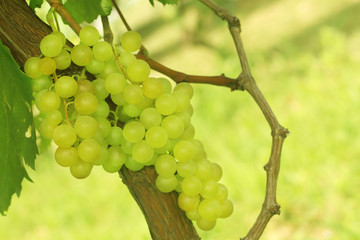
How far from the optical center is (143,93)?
52 centimetres

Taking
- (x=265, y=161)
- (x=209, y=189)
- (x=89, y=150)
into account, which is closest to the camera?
(x=89, y=150)

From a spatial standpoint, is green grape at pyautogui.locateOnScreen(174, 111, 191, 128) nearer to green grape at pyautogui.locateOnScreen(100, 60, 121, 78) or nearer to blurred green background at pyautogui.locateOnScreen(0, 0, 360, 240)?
green grape at pyautogui.locateOnScreen(100, 60, 121, 78)

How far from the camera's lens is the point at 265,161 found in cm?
238

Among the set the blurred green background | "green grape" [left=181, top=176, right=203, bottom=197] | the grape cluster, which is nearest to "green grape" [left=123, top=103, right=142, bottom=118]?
the grape cluster

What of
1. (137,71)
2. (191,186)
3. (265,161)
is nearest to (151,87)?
(137,71)

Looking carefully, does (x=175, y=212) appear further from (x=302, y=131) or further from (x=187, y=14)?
(x=187, y=14)

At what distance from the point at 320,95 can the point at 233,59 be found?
3.85 ft

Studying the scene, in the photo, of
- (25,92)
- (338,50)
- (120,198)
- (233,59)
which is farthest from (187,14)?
(25,92)

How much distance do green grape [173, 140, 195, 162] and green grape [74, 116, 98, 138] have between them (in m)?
Result: 0.10

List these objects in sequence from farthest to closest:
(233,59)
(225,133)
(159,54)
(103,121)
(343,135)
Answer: (159,54)
(233,59)
(225,133)
(343,135)
(103,121)

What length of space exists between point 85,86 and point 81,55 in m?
0.03

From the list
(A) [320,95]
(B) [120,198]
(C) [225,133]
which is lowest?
(B) [120,198]

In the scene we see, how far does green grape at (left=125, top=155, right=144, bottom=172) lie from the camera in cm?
53

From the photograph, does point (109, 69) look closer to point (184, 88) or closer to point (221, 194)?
point (184, 88)
